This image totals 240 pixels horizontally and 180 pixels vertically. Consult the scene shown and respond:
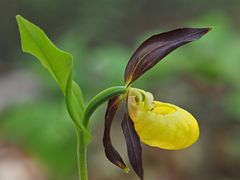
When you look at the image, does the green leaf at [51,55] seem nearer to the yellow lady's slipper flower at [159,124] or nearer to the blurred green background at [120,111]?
the yellow lady's slipper flower at [159,124]

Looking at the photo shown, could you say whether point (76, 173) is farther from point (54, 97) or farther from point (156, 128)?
point (156, 128)

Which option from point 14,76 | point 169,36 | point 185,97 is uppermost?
point 169,36

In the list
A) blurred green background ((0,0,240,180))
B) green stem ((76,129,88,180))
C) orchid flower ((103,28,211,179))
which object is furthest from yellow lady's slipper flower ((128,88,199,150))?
blurred green background ((0,0,240,180))

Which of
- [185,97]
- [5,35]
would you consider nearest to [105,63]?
[185,97]

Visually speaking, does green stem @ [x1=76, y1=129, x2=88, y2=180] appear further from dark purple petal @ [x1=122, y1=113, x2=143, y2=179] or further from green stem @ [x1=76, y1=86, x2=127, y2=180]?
dark purple petal @ [x1=122, y1=113, x2=143, y2=179]

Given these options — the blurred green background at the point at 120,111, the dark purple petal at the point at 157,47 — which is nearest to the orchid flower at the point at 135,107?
the dark purple petal at the point at 157,47

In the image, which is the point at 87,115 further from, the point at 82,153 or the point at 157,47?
the point at 157,47
